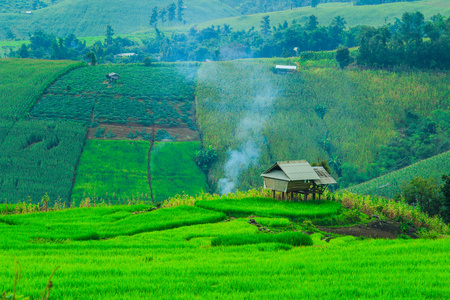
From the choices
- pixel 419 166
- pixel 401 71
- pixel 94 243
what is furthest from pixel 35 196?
pixel 401 71

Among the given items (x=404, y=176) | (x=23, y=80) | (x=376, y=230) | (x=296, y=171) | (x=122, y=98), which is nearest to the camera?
(x=376, y=230)

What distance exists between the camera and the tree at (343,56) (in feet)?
309

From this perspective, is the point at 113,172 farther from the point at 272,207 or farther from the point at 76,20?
the point at 76,20

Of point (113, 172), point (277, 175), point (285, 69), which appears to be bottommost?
point (113, 172)

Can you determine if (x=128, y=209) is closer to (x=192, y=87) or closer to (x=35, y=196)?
A: (x=35, y=196)

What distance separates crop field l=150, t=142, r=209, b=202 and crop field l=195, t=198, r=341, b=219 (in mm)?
19601

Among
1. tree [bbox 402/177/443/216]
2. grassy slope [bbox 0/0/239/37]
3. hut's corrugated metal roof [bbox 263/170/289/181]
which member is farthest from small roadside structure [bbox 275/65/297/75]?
grassy slope [bbox 0/0/239/37]

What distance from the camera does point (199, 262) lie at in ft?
66.8

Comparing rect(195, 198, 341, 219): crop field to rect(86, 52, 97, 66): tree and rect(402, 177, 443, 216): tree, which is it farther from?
rect(86, 52, 97, 66): tree

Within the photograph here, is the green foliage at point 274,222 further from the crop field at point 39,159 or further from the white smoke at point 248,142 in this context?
the crop field at point 39,159

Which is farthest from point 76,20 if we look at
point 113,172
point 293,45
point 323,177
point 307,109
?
point 323,177

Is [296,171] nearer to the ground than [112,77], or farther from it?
nearer to the ground

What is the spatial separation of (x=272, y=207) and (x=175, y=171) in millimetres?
27643

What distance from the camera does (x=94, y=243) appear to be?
83.8ft
